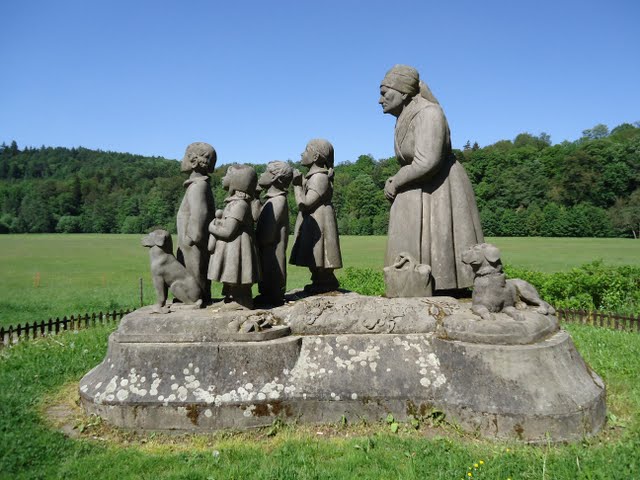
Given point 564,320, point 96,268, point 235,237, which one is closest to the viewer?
point 235,237

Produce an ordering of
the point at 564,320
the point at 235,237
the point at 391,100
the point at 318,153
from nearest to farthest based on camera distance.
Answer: the point at 235,237 < the point at 391,100 < the point at 318,153 < the point at 564,320

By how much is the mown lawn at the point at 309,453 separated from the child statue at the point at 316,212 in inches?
102

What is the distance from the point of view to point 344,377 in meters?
5.08

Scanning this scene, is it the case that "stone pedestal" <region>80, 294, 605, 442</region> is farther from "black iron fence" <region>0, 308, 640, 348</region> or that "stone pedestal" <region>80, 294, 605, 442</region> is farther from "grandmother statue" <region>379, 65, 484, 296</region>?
"black iron fence" <region>0, 308, 640, 348</region>

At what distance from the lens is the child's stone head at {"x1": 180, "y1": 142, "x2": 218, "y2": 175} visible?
589cm

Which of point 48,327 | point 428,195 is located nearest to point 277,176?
point 428,195

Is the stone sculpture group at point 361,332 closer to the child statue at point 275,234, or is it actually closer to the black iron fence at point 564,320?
the child statue at point 275,234

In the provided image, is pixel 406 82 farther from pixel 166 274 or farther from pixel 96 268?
pixel 96 268

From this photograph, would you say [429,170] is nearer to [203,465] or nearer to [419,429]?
[419,429]

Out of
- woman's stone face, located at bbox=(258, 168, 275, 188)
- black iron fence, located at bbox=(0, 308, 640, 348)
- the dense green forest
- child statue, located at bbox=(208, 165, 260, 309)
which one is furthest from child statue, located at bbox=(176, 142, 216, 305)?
the dense green forest

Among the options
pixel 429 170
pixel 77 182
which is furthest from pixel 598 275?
pixel 77 182

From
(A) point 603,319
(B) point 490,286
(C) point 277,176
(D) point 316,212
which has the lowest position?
(A) point 603,319

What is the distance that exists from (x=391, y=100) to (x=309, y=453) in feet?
14.3

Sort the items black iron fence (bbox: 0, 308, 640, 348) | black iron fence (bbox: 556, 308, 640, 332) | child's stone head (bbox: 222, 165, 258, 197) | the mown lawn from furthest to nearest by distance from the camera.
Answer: black iron fence (bbox: 556, 308, 640, 332), black iron fence (bbox: 0, 308, 640, 348), child's stone head (bbox: 222, 165, 258, 197), the mown lawn
